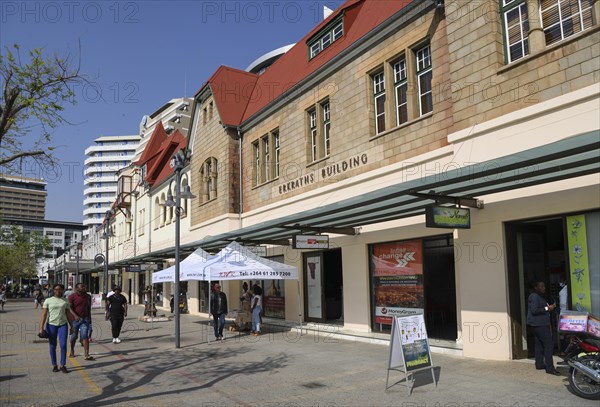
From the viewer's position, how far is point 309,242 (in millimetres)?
14562

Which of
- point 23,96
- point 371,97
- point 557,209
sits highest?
point 371,97

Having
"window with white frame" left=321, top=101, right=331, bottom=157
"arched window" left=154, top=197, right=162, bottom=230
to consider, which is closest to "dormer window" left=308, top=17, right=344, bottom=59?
"window with white frame" left=321, top=101, right=331, bottom=157

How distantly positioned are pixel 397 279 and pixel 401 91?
517 centimetres

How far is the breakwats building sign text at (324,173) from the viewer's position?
15.5 meters

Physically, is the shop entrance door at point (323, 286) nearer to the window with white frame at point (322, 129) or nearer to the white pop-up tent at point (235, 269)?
the white pop-up tent at point (235, 269)

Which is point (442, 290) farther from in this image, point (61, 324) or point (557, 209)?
point (61, 324)

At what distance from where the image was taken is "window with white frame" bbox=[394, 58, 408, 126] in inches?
559

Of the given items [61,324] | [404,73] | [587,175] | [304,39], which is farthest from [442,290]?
[304,39]

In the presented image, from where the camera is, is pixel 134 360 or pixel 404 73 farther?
pixel 404 73

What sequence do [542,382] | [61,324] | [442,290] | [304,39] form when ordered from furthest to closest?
[304,39] → [442,290] → [61,324] → [542,382]

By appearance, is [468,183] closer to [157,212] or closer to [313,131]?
[313,131]

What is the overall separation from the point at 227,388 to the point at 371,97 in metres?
9.66

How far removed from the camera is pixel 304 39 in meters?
20.9

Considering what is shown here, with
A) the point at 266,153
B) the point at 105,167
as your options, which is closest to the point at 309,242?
the point at 266,153
